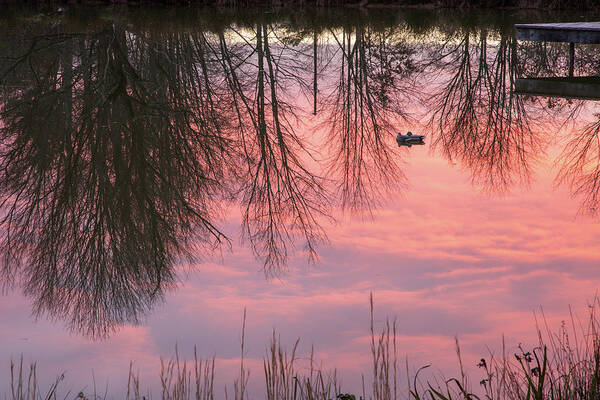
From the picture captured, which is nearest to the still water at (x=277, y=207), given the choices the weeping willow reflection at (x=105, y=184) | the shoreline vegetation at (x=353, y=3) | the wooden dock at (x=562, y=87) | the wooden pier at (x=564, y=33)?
the weeping willow reflection at (x=105, y=184)

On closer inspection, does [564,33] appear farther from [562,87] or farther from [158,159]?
[158,159]

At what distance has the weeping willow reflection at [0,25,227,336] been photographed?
6.73m

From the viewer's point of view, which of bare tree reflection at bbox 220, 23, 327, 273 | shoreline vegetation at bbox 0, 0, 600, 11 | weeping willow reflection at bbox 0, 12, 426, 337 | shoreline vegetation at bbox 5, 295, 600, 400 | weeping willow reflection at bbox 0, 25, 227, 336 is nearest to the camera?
shoreline vegetation at bbox 5, 295, 600, 400

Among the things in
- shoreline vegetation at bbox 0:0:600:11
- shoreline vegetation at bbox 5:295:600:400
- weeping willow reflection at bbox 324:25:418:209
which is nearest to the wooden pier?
weeping willow reflection at bbox 324:25:418:209

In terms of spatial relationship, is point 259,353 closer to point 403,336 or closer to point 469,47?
point 403,336

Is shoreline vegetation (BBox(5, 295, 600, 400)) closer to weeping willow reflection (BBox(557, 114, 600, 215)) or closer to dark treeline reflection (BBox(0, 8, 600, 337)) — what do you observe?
dark treeline reflection (BBox(0, 8, 600, 337))

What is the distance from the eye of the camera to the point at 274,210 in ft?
28.3

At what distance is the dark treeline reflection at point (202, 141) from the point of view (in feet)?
24.2

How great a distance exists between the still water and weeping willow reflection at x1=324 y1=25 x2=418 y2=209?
6 cm

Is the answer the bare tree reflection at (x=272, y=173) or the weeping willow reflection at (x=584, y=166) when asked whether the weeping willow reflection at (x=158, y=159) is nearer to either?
the bare tree reflection at (x=272, y=173)

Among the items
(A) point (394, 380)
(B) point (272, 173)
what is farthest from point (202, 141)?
(A) point (394, 380)

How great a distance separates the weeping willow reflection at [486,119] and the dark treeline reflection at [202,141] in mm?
44

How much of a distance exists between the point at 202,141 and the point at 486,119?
4632mm

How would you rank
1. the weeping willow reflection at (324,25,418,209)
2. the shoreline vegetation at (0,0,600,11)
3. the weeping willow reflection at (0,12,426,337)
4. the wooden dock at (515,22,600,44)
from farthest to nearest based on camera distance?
1. the shoreline vegetation at (0,0,600,11)
2. the wooden dock at (515,22,600,44)
3. the weeping willow reflection at (324,25,418,209)
4. the weeping willow reflection at (0,12,426,337)
